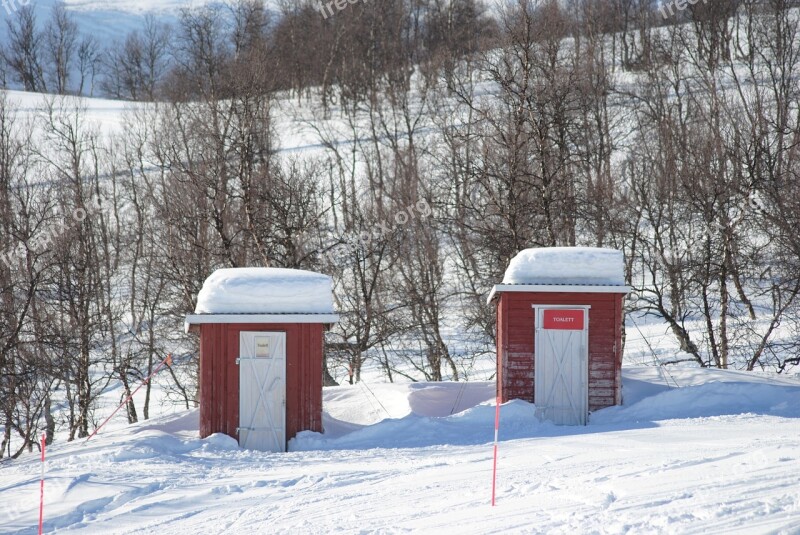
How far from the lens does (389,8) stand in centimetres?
4594

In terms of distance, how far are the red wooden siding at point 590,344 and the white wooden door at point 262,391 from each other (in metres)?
4.31

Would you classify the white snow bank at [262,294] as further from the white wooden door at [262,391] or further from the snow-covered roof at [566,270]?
the snow-covered roof at [566,270]

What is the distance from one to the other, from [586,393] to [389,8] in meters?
34.6

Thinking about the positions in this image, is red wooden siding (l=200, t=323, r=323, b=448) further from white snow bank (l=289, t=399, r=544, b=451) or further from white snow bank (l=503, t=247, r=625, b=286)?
white snow bank (l=503, t=247, r=625, b=286)

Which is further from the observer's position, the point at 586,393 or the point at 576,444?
the point at 586,393

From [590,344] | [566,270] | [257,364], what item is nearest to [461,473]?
[257,364]

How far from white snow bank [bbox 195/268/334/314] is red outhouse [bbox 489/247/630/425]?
3.64m

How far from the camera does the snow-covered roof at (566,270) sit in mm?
16062

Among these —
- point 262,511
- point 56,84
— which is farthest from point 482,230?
point 56,84

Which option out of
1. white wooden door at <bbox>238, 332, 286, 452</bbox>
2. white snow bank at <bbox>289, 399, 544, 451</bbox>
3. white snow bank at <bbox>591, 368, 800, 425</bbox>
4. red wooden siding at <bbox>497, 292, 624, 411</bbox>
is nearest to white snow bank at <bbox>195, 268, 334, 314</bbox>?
white wooden door at <bbox>238, 332, 286, 452</bbox>

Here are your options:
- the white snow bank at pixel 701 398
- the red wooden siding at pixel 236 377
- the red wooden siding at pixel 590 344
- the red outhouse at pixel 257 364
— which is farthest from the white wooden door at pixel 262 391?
the white snow bank at pixel 701 398

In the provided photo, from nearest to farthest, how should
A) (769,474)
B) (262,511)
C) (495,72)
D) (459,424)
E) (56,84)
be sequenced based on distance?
(769,474), (262,511), (459,424), (495,72), (56,84)

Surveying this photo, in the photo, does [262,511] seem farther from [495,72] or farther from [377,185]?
[377,185]

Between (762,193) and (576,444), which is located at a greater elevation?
(762,193)
